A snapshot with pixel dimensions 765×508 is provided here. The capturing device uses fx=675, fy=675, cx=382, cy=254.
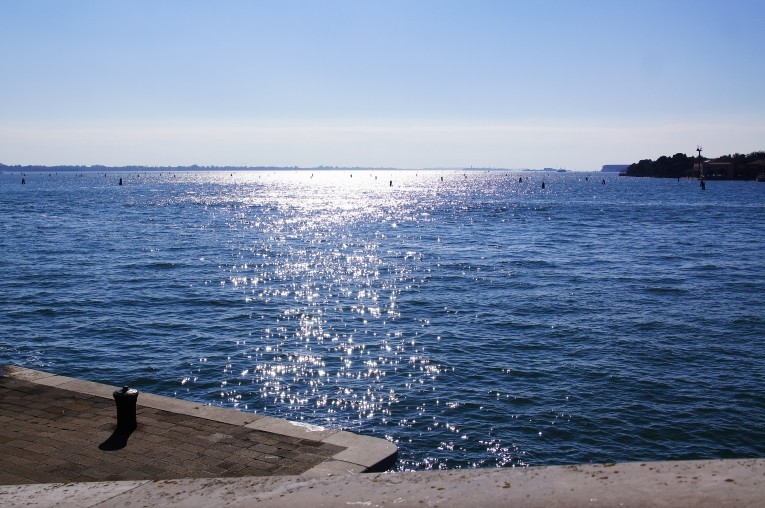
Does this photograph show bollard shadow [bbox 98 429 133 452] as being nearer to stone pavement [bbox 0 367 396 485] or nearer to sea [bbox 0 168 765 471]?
stone pavement [bbox 0 367 396 485]

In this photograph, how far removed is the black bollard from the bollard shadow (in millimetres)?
89

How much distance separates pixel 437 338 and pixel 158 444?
1325cm

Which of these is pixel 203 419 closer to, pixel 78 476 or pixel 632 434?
pixel 78 476

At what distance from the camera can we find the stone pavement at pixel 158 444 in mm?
9078

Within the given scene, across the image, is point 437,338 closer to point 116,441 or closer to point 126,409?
point 126,409

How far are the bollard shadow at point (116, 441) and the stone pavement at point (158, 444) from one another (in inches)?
0.6

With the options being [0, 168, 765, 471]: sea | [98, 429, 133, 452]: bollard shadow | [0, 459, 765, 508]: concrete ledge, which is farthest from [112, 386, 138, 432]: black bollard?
[0, 168, 765, 471]: sea

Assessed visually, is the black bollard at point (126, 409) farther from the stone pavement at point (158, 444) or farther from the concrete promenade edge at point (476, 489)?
the concrete promenade edge at point (476, 489)

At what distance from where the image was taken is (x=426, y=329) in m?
23.6

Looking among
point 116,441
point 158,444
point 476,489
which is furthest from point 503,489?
point 116,441

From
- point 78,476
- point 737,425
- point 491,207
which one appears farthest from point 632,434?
point 491,207

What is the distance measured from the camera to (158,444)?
1005 cm

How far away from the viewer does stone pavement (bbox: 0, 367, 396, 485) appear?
9.08 metres

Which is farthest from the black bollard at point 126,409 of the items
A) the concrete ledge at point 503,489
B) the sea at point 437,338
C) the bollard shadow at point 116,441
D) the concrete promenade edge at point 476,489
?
the sea at point 437,338
